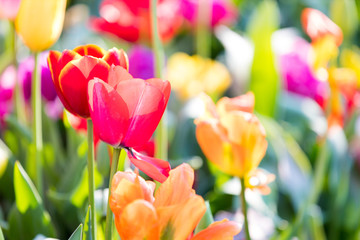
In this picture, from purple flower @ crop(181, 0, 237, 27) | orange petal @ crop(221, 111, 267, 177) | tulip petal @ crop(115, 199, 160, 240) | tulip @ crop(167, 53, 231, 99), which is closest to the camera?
tulip petal @ crop(115, 199, 160, 240)

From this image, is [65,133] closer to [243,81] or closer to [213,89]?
[213,89]

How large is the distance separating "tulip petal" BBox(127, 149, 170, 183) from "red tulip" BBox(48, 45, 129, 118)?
0.13ft

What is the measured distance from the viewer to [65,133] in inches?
27.2

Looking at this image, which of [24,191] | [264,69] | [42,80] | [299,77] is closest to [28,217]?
[24,191]

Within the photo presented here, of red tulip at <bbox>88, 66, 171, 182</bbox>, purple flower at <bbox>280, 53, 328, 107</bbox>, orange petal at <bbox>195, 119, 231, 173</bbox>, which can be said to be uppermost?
red tulip at <bbox>88, 66, 171, 182</bbox>

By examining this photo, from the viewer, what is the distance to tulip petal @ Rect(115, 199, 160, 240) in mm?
232

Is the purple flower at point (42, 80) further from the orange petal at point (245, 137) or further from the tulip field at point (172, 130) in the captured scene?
the orange petal at point (245, 137)

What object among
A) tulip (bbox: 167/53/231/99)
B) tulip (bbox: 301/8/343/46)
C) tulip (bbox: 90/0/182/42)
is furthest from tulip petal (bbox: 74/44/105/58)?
tulip (bbox: 90/0/182/42)

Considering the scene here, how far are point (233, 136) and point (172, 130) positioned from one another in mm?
337

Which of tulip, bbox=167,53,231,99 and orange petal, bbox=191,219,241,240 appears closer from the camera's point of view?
orange petal, bbox=191,219,241,240

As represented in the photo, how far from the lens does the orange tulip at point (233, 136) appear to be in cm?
35

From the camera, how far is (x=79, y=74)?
0.28 meters

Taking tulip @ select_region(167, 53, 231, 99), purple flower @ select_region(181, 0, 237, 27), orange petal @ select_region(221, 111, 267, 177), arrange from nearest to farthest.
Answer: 1. orange petal @ select_region(221, 111, 267, 177)
2. tulip @ select_region(167, 53, 231, 99)
3. purple flower @ select_region(181, 0, 237, 27)

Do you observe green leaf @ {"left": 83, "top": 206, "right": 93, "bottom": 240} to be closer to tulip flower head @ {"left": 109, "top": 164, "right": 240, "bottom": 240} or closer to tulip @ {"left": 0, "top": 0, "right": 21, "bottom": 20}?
tulip flower head @ {"left": 109, "top": 164, "right": 240, "bottom": 240}
